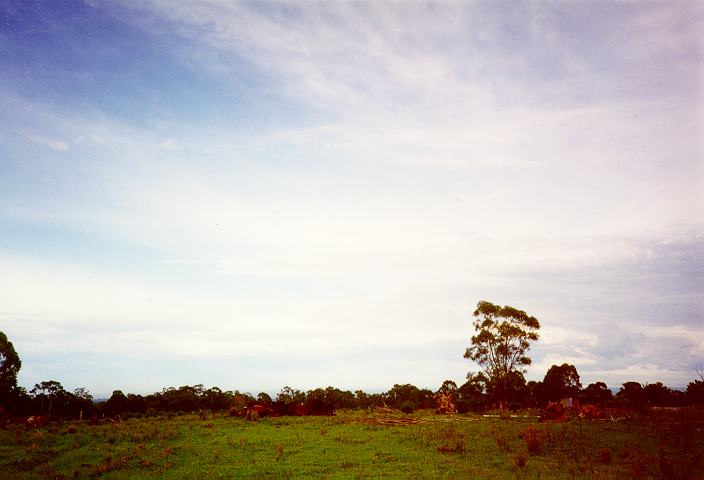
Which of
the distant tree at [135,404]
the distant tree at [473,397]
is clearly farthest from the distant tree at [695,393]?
the distant tree at [135,404]

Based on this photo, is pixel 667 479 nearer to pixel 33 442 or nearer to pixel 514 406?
pixel 33 442

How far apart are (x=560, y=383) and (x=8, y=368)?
73.0 m

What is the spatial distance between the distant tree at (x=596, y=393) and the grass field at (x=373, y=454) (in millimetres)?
31464

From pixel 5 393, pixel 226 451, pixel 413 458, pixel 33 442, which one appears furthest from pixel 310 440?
pixel 5 393

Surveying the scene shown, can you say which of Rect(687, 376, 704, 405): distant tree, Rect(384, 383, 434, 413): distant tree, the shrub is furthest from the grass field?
Rect(384, 383, 434, 413): distant tree

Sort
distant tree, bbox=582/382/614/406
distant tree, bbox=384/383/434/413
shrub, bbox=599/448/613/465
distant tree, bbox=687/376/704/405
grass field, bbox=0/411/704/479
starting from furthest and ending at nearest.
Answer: distant tree, bbox=384/383/434/413
distant tree, bbox=582/382/614/406
distant tree, bbox=687/376/704/405
shrub, bbox=599/448/613/465
grass field, bbox=0/411/704/479

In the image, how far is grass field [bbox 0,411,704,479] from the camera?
57.5 feet

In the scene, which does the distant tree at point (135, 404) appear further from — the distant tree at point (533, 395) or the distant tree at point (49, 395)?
the distant tree at point (533, 395)

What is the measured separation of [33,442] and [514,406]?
50.1 m

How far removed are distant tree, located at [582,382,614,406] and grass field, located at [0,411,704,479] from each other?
1239 inches

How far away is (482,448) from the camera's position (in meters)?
22.7

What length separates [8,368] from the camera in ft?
188

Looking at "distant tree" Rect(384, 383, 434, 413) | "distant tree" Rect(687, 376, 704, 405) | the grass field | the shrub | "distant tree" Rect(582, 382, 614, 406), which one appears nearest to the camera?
the grass field

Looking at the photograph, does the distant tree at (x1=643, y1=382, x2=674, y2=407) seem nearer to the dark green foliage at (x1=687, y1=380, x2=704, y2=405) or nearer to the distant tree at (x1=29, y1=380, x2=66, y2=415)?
the dark green foliage at (x1=687, y1=380, x2=704, y2=405)
